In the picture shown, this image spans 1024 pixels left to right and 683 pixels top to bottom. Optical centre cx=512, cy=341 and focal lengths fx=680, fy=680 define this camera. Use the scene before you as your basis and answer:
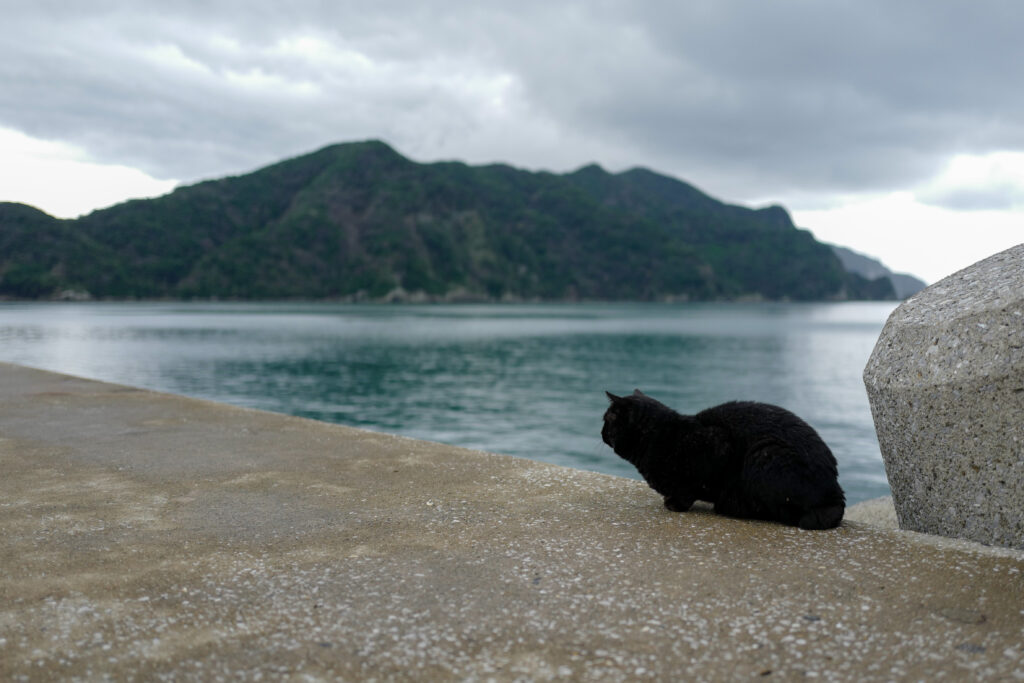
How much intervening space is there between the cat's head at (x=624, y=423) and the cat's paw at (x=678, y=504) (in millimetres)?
486

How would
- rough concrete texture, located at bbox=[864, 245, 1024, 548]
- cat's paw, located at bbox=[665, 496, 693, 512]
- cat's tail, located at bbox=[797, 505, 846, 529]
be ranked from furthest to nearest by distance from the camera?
cat's paw, located at bbox=[665, 496, 693, 512], cat's tail, located at bbox=[797, 505, 846, 529], rough concrete texture, located at bbox=[864, 245, 1024, 548]

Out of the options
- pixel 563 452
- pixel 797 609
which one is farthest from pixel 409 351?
pixel 797 609

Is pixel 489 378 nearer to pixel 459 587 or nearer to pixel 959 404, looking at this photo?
pixel 959 404

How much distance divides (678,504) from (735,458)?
0.57 meters

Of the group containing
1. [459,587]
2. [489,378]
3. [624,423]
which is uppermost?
[624,423]

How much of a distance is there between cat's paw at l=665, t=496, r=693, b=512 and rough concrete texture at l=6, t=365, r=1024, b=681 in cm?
8

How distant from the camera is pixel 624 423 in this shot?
538cm

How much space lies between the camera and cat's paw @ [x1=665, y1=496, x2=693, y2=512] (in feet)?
17.2

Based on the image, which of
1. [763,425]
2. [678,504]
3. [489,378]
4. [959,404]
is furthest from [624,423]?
[489,378]

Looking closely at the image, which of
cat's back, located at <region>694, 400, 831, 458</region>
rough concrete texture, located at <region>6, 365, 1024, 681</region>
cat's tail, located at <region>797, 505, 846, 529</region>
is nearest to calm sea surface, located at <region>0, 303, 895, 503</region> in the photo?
cat's back, located at <region>694, 400, 831, 458</region>

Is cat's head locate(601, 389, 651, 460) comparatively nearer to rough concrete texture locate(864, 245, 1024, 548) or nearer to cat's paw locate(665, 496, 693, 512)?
cat's paw locate(665, 496, 693, 512)

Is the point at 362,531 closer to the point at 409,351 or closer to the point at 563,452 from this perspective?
the point at 563,452

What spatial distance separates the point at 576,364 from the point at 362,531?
4825 centimetres

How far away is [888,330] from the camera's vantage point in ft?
17.6
